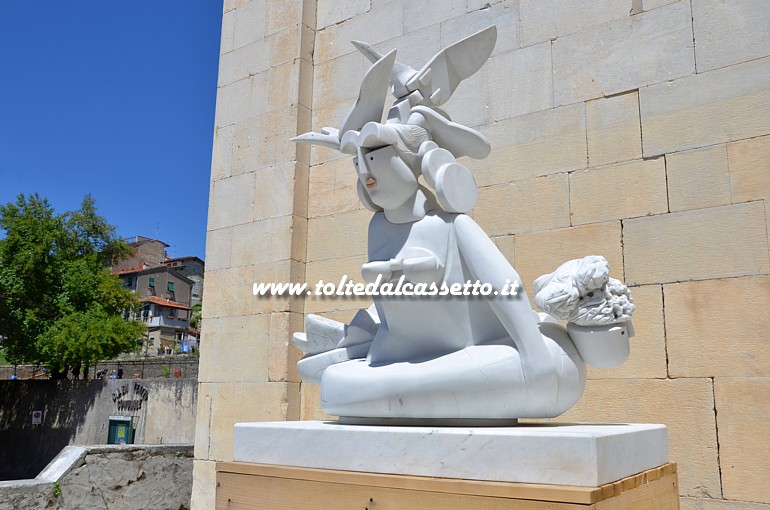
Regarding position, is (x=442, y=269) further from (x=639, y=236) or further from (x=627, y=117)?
(x=627, y=117)

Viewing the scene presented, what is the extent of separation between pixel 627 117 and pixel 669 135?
0.29m

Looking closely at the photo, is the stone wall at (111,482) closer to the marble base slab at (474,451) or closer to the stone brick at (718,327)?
the marble base slab at (474,451)

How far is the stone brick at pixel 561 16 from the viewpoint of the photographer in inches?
163

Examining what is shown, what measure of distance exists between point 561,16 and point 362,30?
1.71 metres

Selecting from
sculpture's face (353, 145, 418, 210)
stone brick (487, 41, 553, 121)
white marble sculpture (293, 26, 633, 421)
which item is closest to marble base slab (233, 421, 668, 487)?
white marble sculpture (293, 26, 633, 421)

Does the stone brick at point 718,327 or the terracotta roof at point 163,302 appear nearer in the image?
the stone brick at point 718,327

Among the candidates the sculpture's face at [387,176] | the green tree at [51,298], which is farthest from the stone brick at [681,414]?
the green tree at [51,298]

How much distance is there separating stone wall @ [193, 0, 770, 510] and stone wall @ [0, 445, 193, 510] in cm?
139

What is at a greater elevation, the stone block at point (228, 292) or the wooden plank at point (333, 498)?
the stone block at point (228, 292)

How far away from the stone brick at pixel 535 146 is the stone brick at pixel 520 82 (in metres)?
0.08

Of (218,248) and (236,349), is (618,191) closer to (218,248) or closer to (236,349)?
(236,349)

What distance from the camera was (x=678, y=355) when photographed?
357 cm

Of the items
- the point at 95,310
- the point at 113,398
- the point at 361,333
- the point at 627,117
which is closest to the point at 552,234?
the point at 627,117

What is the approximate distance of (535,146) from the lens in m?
4.27
